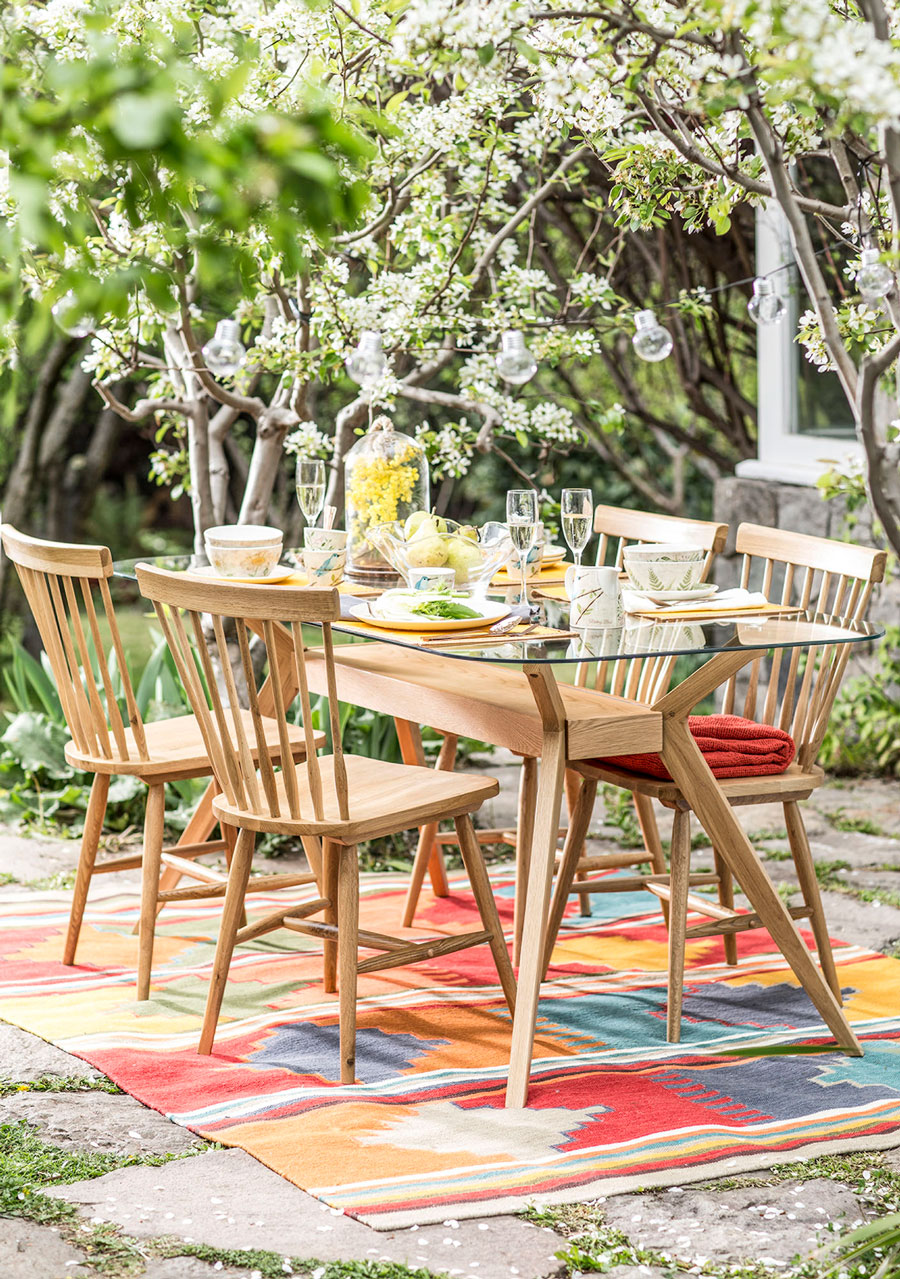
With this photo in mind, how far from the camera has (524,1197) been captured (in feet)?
7.61

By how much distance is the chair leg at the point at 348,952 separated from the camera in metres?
2.75

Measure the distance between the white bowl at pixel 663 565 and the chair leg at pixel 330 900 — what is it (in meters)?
0.80

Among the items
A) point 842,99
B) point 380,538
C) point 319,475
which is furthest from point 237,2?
point 842,99

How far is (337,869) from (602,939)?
92 cm

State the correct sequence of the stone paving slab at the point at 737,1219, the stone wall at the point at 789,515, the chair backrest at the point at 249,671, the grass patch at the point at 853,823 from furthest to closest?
the stone wall at the point at 789,515 < the grass patch at the point at 853,823 < the chair backrest at the point at 249,671 < the stone paving slab at the point at 737,1219

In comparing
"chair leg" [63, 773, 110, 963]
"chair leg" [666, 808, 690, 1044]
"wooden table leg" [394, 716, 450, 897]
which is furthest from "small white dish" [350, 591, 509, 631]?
"wooden table leg" [394, 716, 450, 897]

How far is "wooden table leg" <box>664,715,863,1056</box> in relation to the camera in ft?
9.42

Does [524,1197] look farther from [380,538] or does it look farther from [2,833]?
[2,833]

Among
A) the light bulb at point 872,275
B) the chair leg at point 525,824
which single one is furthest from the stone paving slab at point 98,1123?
the light bulb at point 872,275

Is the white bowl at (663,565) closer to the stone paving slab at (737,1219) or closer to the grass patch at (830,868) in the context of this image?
the stone paving slab at (737,1219)

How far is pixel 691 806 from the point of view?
2934mm

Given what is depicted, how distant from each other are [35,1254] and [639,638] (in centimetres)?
137

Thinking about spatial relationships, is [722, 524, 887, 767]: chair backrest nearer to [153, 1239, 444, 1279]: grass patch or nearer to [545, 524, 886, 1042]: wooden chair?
[545, 524, 886, 1042]: wooden chair

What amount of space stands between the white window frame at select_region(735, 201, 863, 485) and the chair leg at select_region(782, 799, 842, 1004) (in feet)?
8.00
